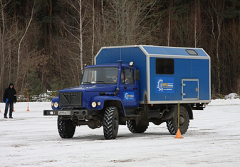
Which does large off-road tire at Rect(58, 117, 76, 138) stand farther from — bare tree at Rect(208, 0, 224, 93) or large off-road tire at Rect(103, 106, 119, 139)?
bare tree at Rect(208, 0, 224, 93)

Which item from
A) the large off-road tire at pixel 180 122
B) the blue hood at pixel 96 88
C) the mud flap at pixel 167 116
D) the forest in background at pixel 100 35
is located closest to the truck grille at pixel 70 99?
the blue hood at pixel 96 88

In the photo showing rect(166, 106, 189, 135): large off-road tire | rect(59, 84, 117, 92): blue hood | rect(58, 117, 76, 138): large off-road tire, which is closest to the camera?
rect(59, 84, 117, 92): blue hood

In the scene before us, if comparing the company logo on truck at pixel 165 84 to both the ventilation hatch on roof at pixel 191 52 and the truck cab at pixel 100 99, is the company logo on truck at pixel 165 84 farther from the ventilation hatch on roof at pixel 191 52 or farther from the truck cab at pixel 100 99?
the ventilation hatch on roof at pixel 191 52

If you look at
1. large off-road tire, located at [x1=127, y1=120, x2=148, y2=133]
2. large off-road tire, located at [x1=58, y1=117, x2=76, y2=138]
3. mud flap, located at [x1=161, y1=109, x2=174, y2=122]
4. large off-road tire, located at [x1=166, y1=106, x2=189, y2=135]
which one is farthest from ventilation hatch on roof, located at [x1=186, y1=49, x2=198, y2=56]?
large off-road tire, located at [x1=58, y1=117, x2=76, y2=138]

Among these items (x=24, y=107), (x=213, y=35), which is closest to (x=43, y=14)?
(x=213, y=35)

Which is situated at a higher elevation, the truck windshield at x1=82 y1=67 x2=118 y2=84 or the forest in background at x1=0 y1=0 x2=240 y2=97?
the forest in background at x1=0 y1=0 x2=240 y2=97

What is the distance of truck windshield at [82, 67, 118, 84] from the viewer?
16.5m

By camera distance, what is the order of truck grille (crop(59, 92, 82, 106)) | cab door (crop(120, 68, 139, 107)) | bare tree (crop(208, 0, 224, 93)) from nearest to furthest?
truck grille (crop(59, 92, 82, 106))
cab door (crop(120, 68, 139, 107))
bare tree (crop(208, 0, 224, 93))

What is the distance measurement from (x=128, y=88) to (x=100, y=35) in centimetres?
2579

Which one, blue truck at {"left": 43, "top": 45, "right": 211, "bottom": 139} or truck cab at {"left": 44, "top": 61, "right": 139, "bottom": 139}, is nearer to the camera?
truck cab at {"left": 44, "top": 61, "right": 139, "bottom": 139}

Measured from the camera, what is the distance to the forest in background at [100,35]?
44844 millimetres

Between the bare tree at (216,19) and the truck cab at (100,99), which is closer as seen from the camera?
the truck cab at (100,99)

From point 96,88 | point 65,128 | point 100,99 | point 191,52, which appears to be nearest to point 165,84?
point 191,52

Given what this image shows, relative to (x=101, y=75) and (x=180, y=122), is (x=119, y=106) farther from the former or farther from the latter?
(x=180, y=122)
